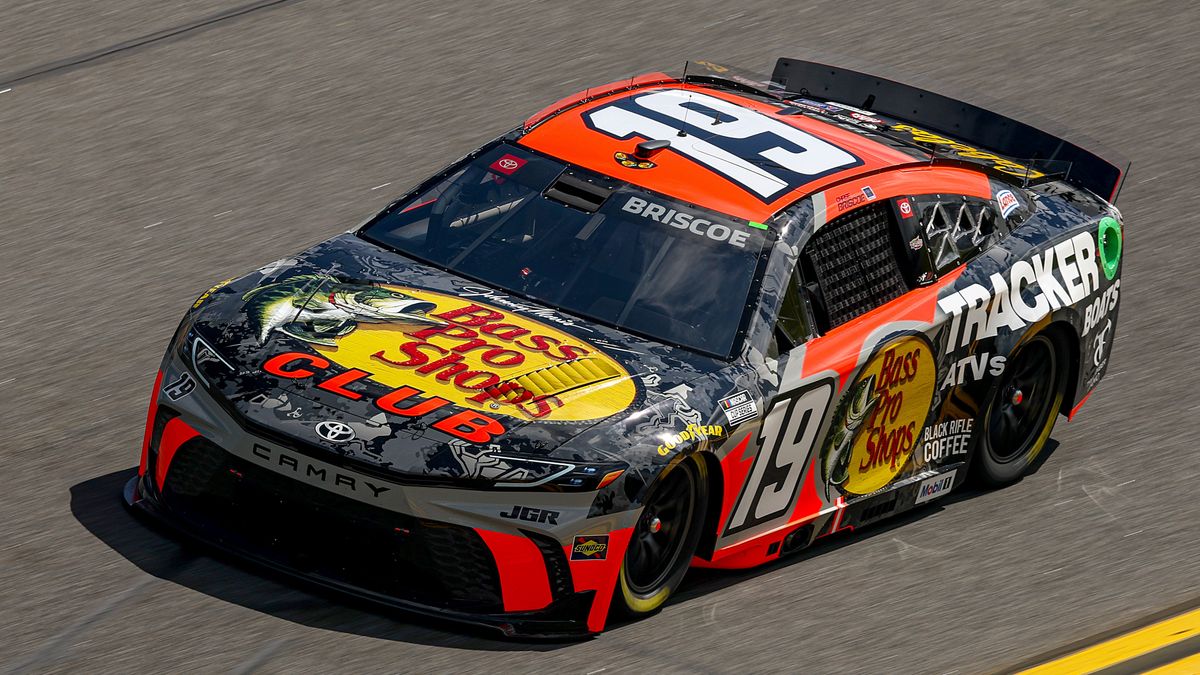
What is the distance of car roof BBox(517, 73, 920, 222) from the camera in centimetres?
658

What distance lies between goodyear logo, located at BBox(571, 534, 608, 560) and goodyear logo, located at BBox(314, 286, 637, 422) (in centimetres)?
39

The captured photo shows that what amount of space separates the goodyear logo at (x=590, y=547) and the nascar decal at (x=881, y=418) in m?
1.22

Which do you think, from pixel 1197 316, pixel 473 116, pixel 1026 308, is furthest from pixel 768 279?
pixel 473 116

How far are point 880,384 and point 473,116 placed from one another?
16.3 ft

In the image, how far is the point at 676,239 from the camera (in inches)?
252

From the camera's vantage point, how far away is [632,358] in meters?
5.88

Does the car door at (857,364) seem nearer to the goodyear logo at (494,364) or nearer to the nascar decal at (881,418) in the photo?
the nascar decal at (881,418)

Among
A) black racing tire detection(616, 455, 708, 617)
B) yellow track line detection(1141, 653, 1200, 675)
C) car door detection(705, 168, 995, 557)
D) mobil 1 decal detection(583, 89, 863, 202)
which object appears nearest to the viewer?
black racing tire detection(616, 455, 708, 617)

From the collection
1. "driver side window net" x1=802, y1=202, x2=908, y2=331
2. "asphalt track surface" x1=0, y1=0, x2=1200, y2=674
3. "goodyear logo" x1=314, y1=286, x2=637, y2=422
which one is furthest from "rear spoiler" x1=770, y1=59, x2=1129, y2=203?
"goodyear logo" x1=314, y1=286, x2=637, y2=422

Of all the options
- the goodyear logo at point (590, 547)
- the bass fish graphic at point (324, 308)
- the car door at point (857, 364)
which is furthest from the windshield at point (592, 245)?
the goodyear logo at point (590, 547)

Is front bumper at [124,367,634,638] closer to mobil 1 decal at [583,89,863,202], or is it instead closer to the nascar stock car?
the nascar stock car

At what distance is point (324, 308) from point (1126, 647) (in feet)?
9.91

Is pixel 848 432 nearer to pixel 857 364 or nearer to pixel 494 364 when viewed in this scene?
pixel 857 364

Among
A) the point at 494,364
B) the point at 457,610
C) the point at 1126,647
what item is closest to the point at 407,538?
the point at 457,610
